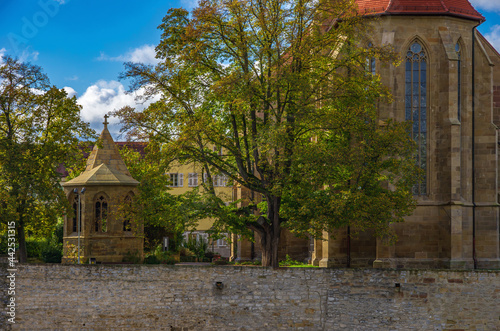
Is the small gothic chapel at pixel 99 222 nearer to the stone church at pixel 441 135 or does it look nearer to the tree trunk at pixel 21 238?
the tree trunk at pixel 21 238

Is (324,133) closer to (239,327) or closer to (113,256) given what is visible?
(239,327)

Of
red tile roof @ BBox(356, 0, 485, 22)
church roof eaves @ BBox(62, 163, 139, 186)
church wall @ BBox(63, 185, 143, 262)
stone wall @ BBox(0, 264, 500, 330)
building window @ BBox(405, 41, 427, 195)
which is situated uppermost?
red tile roof @ BBox(356, 0, 485, 22)

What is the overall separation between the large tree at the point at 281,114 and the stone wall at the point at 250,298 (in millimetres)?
2332

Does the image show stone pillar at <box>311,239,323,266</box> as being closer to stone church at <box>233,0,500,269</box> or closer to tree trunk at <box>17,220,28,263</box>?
stone church at <box>233,0,500,269</box>

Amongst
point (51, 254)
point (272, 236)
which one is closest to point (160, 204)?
point (272, 236)

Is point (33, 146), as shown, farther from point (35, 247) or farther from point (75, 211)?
point (35, 247)

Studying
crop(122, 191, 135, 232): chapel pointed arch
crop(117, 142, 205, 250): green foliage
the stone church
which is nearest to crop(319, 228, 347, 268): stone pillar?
the stone church

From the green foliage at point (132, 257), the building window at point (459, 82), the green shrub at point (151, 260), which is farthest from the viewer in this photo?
the building window at point (459, 82)

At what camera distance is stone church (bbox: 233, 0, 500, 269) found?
32156 mm

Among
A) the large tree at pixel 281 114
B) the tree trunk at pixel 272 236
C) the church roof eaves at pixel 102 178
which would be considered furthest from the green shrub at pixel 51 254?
the tree trunk at pixel 272 236

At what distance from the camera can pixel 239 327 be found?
77.2ft

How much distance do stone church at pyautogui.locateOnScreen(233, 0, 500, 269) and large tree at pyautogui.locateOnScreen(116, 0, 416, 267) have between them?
19.4 ft

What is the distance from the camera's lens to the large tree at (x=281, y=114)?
24844 mm

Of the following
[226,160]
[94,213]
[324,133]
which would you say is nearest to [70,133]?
[94,213]
